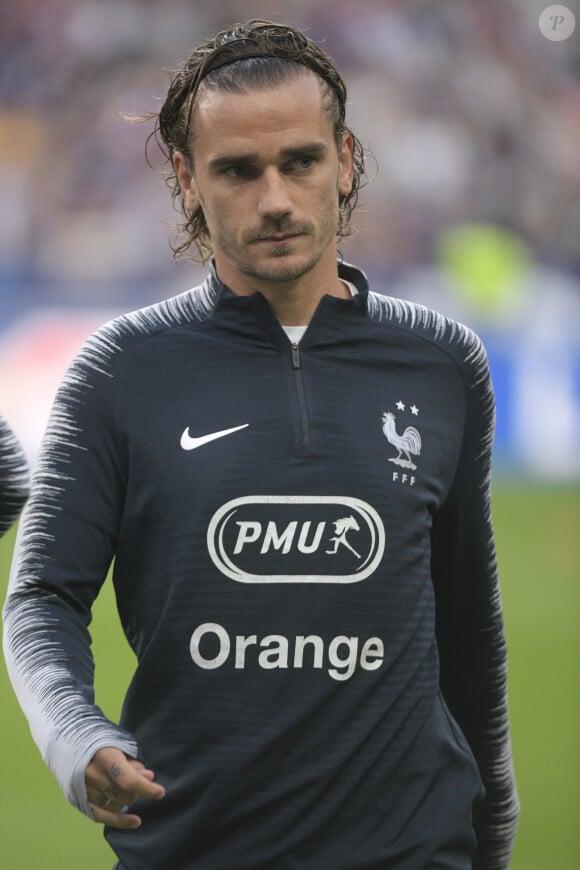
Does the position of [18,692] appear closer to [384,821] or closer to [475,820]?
[384,821]

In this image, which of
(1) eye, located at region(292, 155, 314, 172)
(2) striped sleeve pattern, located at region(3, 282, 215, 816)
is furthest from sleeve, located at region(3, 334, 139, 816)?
(1) eye, located at region(292, 155, 314, 172)

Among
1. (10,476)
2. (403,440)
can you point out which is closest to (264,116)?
(403,440)

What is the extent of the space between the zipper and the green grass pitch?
2797 millimetres

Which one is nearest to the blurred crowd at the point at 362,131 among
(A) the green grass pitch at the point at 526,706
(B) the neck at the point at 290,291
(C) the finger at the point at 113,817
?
(A) the green grass pitch at the point at 526,706

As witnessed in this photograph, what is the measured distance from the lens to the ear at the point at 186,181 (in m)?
2.11

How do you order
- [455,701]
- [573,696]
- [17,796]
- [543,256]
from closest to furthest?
[455,701]
[17,796]
[573,696]
[543,256]

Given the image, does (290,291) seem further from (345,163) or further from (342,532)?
(342,532)

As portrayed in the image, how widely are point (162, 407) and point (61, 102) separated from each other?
23.8 ft

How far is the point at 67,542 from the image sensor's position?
6.18ft

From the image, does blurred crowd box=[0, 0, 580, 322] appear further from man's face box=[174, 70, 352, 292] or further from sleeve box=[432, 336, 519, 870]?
man's face box=[174, 70, 352, 292]

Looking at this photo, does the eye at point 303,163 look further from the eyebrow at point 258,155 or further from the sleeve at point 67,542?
the sleeve at point 67,542

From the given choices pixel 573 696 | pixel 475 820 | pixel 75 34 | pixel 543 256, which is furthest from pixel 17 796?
pixel 75 34

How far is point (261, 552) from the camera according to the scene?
187 centimetres

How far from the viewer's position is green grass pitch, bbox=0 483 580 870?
14.7ft
